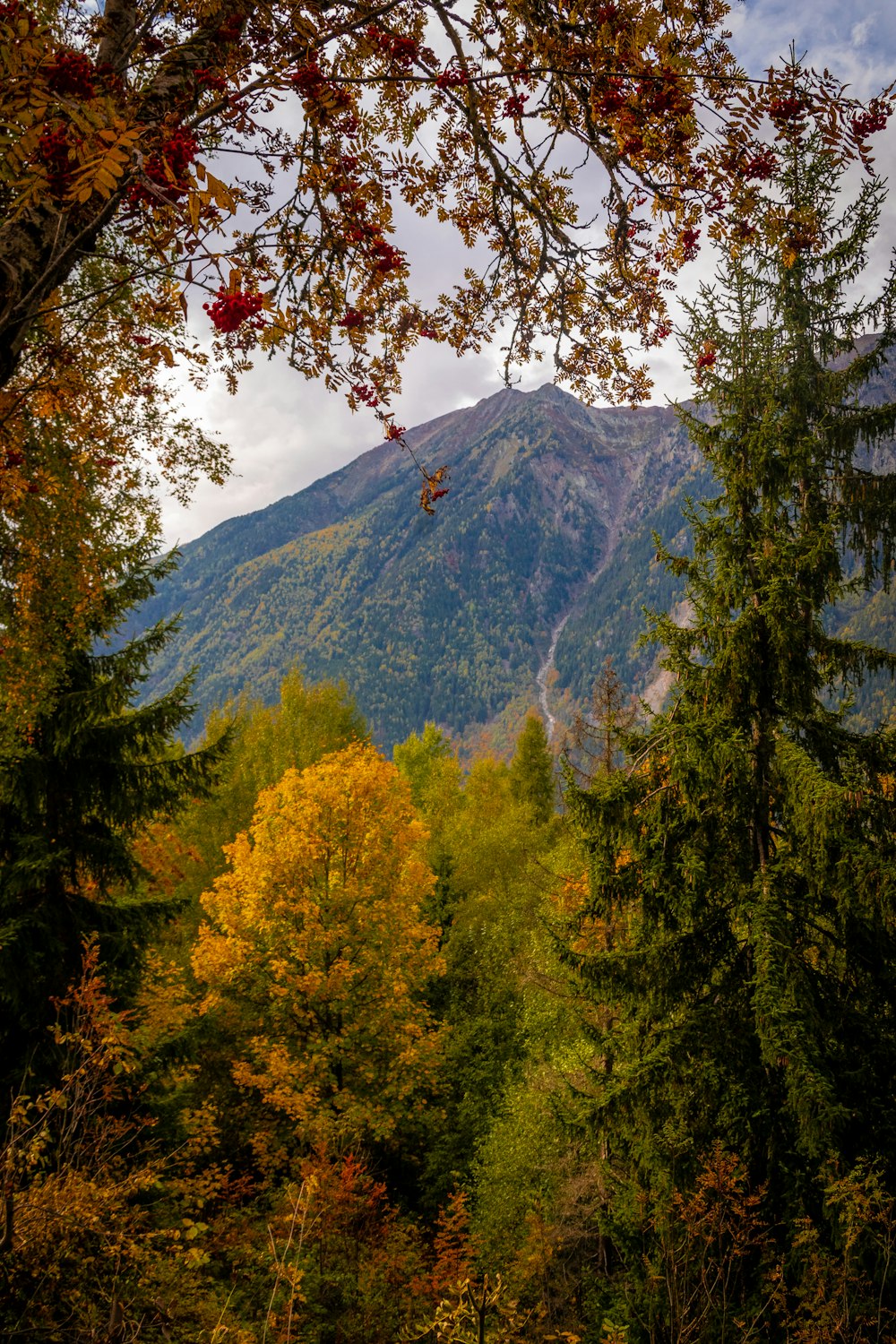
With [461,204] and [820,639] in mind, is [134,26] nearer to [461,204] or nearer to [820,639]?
[461,204]

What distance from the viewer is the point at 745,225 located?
3.14 m

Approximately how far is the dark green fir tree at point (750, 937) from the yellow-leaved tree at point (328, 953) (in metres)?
6.43

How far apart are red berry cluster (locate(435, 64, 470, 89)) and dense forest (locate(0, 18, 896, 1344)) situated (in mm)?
505

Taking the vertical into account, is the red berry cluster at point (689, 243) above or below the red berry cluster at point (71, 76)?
below

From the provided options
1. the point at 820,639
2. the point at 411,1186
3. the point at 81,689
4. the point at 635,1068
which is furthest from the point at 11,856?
the point at 411,1186

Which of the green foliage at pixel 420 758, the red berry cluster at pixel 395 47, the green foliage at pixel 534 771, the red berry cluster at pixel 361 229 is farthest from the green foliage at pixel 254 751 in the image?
the red berry cluster at pixel 395 47

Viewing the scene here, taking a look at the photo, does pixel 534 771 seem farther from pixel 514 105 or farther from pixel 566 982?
pixel 514 105

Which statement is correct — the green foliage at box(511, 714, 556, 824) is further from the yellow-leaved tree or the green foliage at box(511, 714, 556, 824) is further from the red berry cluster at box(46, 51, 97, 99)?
the red berry cluster at box(46, 51, 97, 99)

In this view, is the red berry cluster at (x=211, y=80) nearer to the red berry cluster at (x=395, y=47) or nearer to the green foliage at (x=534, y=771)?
the red berry cluster at (x=395, y=47)

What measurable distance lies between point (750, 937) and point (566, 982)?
3125 millimetres

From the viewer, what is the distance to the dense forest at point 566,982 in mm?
5406

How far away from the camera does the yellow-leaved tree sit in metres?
12.7

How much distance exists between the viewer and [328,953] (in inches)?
542

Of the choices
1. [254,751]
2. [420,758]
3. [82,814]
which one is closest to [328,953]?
[82,814]
